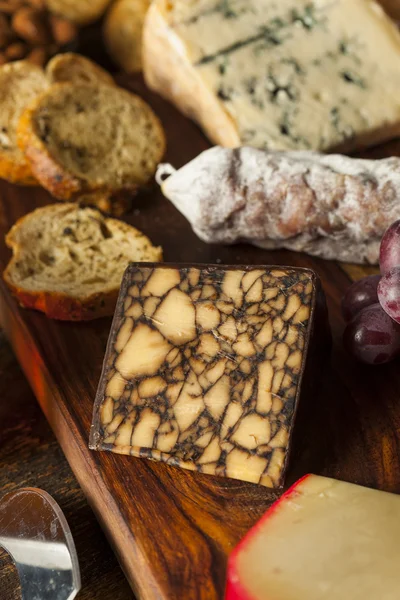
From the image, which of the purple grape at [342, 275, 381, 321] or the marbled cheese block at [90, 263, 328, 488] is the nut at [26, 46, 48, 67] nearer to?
the marbled cheese block at [90, 263, 328, 488]

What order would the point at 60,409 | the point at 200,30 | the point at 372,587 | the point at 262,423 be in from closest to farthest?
the point at 372,587 < the point at 262,423 < the point at 60,409 < the point at 200,30

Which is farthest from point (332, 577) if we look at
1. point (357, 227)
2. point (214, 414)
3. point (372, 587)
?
point (357, 227)

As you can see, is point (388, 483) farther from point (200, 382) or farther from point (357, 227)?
point (357, 227)

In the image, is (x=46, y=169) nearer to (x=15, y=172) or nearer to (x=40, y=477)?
(x=15, y=172)

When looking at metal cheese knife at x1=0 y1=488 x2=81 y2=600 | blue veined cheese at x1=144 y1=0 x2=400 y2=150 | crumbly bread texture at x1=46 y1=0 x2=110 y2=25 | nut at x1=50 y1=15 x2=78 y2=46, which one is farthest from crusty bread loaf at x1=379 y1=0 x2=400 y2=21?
metal cheese knife at x1=0 y1=488 x2=81 y2=600

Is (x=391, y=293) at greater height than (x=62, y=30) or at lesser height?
lesser

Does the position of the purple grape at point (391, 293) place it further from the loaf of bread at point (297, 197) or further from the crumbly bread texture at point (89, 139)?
the crumbly bread texture at point (89, 139)

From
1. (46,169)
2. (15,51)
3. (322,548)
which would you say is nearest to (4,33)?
(15,51)
